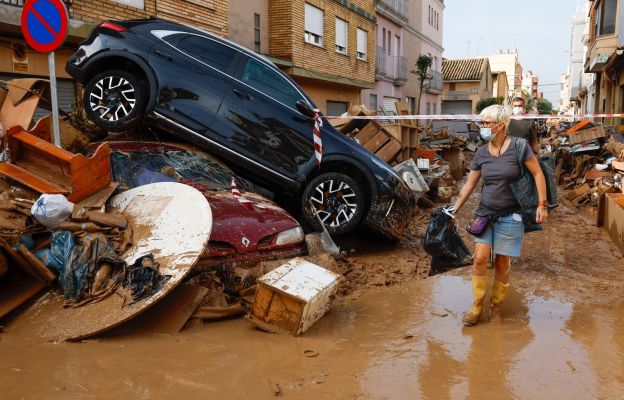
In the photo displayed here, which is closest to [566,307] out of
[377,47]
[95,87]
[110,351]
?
[110,351]

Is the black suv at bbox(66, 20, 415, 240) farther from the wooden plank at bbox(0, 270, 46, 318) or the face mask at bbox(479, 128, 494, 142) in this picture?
the wooden plank at bbox(0, 270, 46, 318)

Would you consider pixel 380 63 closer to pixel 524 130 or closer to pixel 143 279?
pixel 524 130

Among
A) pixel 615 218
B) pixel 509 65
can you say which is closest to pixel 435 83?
pixel 615 218

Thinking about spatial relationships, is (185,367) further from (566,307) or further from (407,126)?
(407,126)

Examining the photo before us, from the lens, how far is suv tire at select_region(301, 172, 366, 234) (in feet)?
22.9

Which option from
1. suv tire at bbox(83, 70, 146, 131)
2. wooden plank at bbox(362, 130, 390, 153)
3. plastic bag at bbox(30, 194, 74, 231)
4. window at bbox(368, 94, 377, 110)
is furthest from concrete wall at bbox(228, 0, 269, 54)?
plastic bag at bbox(30, 194, 74, 231)

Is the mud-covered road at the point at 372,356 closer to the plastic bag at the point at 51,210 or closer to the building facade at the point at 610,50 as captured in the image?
the plastic bag at the point at 51,210

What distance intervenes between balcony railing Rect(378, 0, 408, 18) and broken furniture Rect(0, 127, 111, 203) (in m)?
24.1

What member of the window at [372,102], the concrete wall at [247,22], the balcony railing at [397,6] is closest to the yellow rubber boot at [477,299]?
the concrete wall at [247,22]

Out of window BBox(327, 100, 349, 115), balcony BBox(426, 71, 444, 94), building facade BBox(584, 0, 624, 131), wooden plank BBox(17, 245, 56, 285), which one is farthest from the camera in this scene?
balcony BBox(426, 71, 444, 94)

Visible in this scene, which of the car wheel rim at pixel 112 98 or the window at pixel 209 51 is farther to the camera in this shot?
the window at pixel 209 51

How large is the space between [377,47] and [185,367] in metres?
26.1

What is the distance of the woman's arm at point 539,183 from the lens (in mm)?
4305

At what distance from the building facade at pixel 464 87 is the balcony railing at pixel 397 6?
21597 mm
